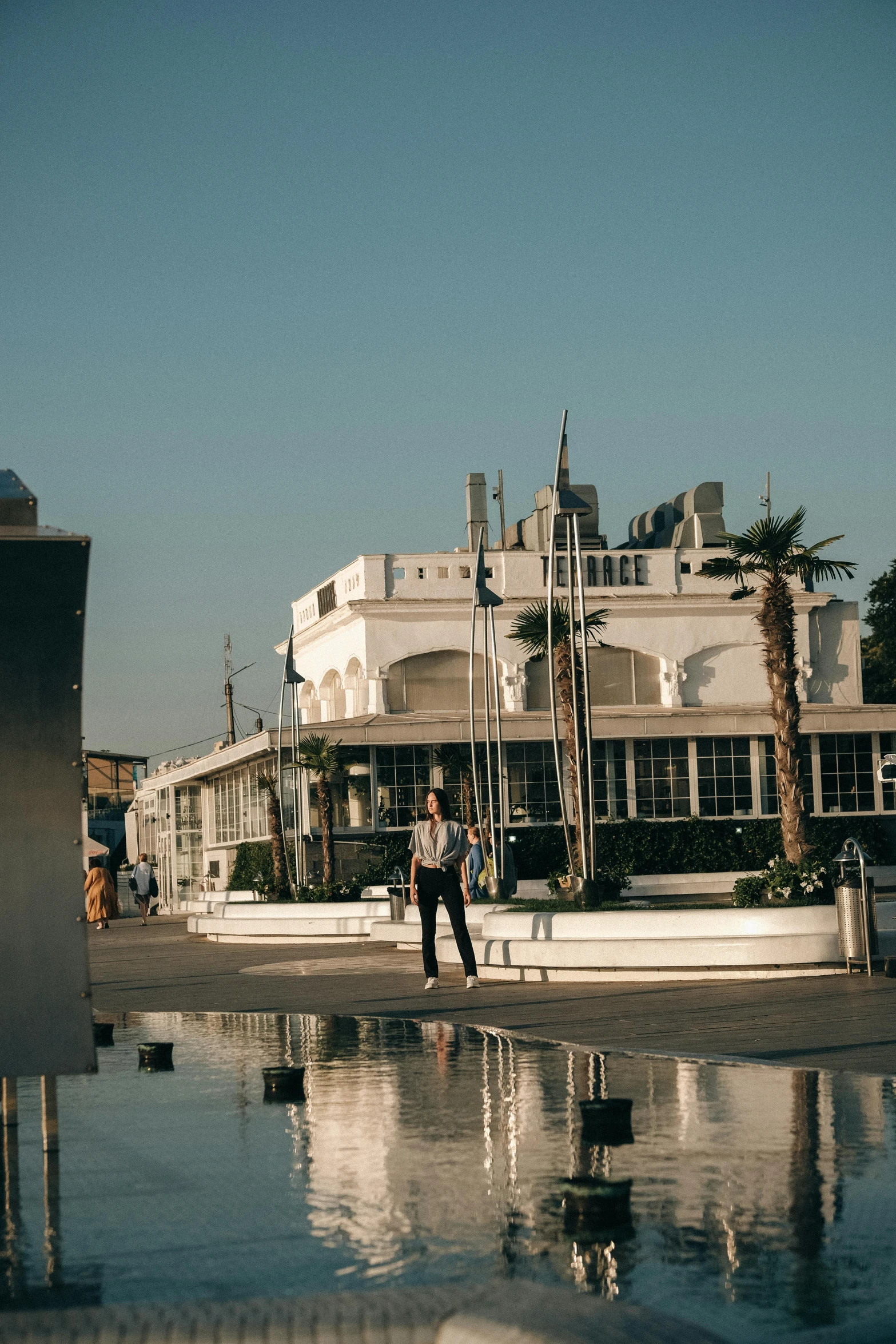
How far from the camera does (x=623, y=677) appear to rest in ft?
148

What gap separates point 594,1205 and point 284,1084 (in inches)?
122

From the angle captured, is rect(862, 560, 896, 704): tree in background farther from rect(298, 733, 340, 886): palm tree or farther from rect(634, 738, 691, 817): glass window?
rect(298, 733, 340, 886): palm tree

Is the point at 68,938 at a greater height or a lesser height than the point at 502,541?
lesser

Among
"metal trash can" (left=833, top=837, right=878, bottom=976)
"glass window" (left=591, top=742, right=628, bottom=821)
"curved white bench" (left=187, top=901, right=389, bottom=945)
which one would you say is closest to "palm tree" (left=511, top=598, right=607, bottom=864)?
"curved white bench" (left=187, top=901, right=389, bottom=945)

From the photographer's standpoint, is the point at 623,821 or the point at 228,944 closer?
the point at 228,944

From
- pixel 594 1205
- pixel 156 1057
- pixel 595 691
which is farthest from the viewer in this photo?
pixel 595 691

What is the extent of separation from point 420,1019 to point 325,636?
37.0 metres

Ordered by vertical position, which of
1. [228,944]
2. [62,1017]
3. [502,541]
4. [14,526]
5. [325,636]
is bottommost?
[228,944]

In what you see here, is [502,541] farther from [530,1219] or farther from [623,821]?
[530,1219]

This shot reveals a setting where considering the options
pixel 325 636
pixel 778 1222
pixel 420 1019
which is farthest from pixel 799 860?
pixel 325 636

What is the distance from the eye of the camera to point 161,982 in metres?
17.7

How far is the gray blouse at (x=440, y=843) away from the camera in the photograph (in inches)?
541

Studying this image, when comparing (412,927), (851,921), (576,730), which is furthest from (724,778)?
(851,921)

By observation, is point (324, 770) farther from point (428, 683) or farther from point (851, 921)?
point (851, 921)
